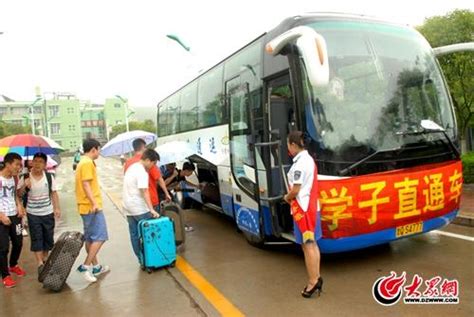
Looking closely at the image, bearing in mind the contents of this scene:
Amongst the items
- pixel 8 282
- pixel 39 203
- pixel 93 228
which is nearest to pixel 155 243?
pixel 93 228

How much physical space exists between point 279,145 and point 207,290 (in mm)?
1894

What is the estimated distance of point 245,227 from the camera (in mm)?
6223

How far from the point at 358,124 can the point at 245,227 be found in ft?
8.02

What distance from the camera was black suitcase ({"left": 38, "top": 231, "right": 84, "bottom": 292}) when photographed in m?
5.03

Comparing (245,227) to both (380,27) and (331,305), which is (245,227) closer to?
(331,305)

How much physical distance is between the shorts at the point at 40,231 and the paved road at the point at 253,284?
47 centimetres

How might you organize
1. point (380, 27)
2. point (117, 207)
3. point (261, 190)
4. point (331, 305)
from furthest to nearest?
1. point (117, 207)
2. point (261, 190)
3. point (380, 27)
4. point (331, 305)

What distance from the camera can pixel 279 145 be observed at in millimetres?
5156

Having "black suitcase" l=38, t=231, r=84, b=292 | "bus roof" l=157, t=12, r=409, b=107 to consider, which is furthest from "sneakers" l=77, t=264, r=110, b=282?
"bus roof" l=157, t=12, r=409, b=107

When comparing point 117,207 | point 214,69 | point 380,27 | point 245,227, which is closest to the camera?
point 380,27

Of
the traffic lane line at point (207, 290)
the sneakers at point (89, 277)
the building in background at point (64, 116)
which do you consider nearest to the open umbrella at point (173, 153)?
the traffic lane line at point (207, 290)

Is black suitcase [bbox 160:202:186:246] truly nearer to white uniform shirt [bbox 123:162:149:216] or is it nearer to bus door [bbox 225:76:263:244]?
bus door [bbox 225:76:263:244]

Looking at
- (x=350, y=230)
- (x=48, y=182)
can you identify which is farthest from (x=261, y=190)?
(x=48, y=182)

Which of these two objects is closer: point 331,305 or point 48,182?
point 331,305
